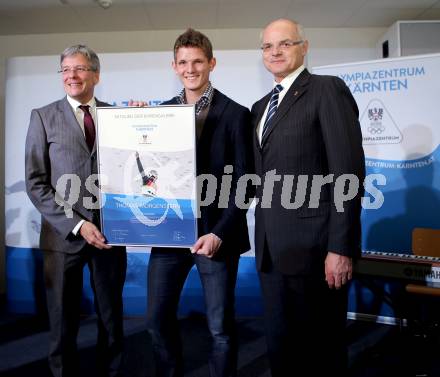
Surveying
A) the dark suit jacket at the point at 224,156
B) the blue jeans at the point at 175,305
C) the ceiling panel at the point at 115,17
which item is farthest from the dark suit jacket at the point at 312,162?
the ceiling panel at the point at 115,17

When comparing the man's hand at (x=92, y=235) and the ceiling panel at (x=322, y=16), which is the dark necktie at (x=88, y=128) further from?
the ceiling panel at (x=322, y=16)

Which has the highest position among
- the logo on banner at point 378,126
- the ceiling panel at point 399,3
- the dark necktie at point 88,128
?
the ceiling panel at point 399,3

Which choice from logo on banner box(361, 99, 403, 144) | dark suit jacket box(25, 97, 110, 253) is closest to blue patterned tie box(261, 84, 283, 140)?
dark suit jacket box(25, 97, 110, 253)

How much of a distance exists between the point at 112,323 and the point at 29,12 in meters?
3.38

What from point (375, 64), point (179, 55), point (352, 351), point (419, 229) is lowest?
point (352, 351)

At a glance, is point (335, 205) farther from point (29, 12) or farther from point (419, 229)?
point (29, 12)

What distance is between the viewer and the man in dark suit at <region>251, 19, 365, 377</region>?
4.92ft

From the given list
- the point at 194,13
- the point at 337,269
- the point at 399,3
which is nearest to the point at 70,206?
the point at 337,269

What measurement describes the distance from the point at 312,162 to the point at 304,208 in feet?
0.63

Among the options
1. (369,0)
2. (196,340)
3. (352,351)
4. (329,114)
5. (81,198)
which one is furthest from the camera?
(369,0)

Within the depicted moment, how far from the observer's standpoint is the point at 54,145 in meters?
1.89

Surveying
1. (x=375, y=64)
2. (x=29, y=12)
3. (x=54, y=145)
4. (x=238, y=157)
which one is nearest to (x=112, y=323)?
(x=54, y=145)

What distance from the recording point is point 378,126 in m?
3.19

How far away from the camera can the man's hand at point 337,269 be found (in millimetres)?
1496
